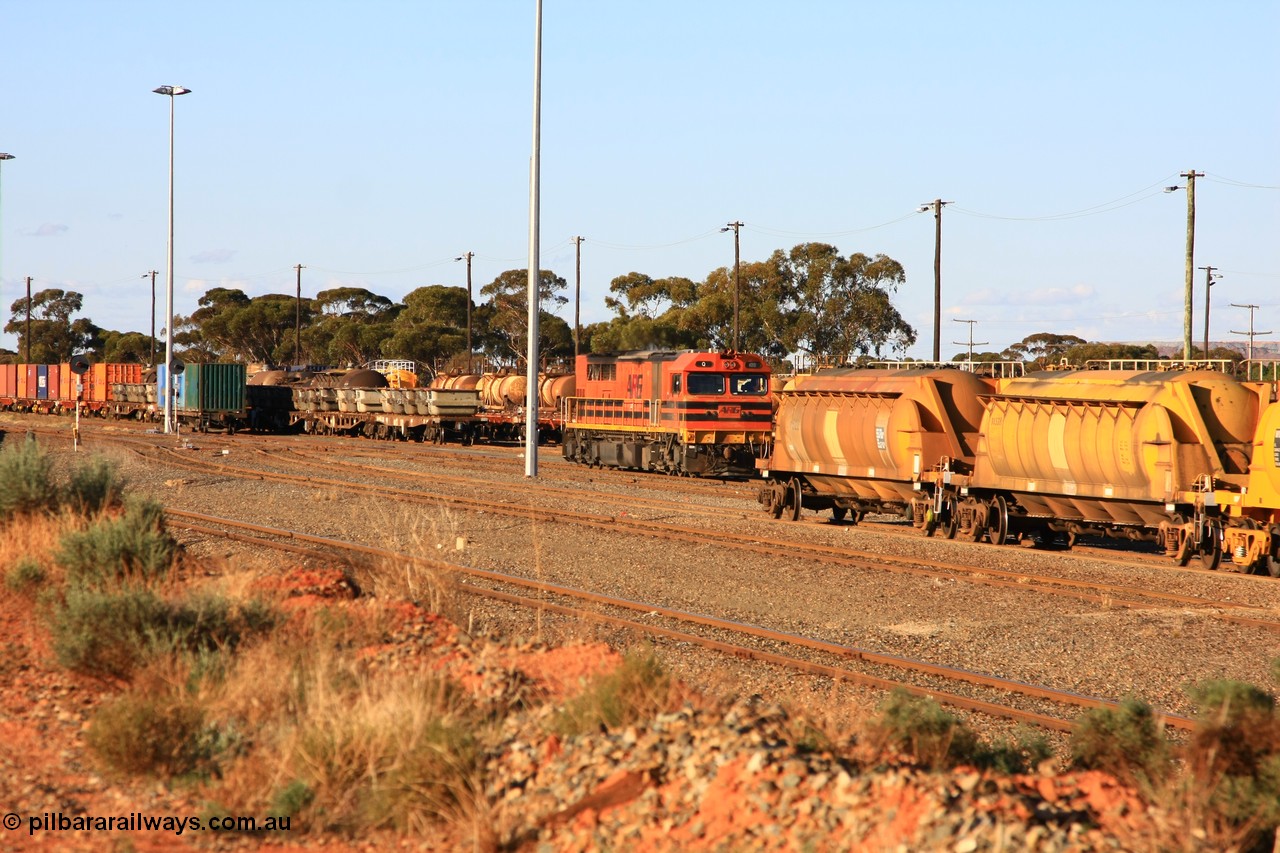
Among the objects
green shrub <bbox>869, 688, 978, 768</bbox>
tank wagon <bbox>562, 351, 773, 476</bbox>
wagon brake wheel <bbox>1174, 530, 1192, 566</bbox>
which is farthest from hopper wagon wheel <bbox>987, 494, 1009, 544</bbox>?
green shrub <bbox>869, 688, 978, 768</bbox>

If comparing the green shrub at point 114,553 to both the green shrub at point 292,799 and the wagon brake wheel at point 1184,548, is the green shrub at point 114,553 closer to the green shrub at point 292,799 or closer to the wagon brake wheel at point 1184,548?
the green shrub at point 292,799

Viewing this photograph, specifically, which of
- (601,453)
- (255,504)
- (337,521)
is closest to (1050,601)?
(337,521)

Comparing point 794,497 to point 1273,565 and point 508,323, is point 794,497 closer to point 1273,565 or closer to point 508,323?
point 1273,565

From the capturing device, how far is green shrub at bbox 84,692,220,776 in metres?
7.39

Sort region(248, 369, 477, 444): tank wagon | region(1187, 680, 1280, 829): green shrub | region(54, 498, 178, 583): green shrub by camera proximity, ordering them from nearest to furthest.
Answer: region(1187, 680, 1280, 829): green shrub < region(54, 498, 178, 583): green shrub < region(248, 369, 477, 444): tank wagon

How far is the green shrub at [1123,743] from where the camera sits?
7121 millimetres

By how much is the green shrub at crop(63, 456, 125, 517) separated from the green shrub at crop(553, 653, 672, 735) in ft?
29.1

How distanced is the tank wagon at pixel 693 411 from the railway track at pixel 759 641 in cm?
1518

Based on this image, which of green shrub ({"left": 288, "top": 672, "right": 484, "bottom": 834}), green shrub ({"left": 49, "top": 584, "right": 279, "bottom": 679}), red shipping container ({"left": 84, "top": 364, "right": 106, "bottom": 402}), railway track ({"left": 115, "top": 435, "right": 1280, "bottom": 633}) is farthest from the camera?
red shipping container ({"left": 84, "top": 364, "right": 106, "bottom": 402})

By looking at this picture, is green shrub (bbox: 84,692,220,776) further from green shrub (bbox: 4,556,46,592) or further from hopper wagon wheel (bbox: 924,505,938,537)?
hopper wagon wheel (bbox: 924,505,938,537)

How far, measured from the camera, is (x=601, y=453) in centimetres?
3606

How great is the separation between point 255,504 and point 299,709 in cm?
1712

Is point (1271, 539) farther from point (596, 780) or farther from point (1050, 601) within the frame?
point (596, 780)

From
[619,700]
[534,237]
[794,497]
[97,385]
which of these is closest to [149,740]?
[619,700]
